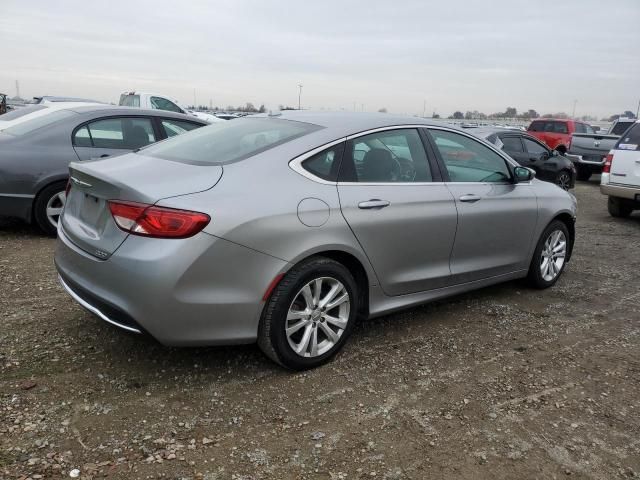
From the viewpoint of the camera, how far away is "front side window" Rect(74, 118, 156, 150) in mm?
6129

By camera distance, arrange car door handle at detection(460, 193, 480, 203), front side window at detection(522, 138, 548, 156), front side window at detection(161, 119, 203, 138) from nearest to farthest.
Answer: car door handle at detection(460, 193, 480, 203), front side window at detection(161, 119, 203, 138), front side window at detection(522, 138, 548, 156)

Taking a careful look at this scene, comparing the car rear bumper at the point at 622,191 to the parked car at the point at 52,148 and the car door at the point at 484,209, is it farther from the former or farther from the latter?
the parked car at the point at 52,148

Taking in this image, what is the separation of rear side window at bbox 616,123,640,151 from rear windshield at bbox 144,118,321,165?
708 centimetres

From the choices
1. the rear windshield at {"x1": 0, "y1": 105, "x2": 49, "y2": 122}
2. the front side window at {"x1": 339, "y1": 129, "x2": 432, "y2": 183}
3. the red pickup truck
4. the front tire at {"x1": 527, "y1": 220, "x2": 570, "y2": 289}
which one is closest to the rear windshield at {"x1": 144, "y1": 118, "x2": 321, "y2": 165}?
the front side window at {"x1": 339, "y1": 129, "x2": 432, "y2": 183}

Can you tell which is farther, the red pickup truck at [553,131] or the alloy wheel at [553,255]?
the red pickup truck at [553,131]

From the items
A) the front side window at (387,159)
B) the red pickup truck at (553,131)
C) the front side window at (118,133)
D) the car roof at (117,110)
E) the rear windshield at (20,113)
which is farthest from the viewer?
the red pickup truck at (553,131)

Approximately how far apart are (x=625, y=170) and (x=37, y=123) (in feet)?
27.7

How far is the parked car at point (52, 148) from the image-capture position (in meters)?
5.62

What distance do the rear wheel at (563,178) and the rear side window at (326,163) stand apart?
940cm

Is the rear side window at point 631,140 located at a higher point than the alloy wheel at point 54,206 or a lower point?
higher

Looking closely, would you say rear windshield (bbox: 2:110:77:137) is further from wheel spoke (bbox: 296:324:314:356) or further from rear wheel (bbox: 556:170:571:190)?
rear wheel (bbox: 556:170:571:190)

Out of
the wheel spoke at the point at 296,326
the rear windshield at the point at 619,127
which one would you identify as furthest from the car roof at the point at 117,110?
the rear windshield at the point at 619,127

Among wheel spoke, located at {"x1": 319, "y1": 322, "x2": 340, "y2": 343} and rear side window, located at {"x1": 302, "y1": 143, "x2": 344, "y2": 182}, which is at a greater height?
rear side window, located at {"x1": 302, "y1": 143, "x2": 344, "y2": 182}

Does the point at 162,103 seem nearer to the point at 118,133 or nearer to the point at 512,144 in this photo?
the point at 118,133
